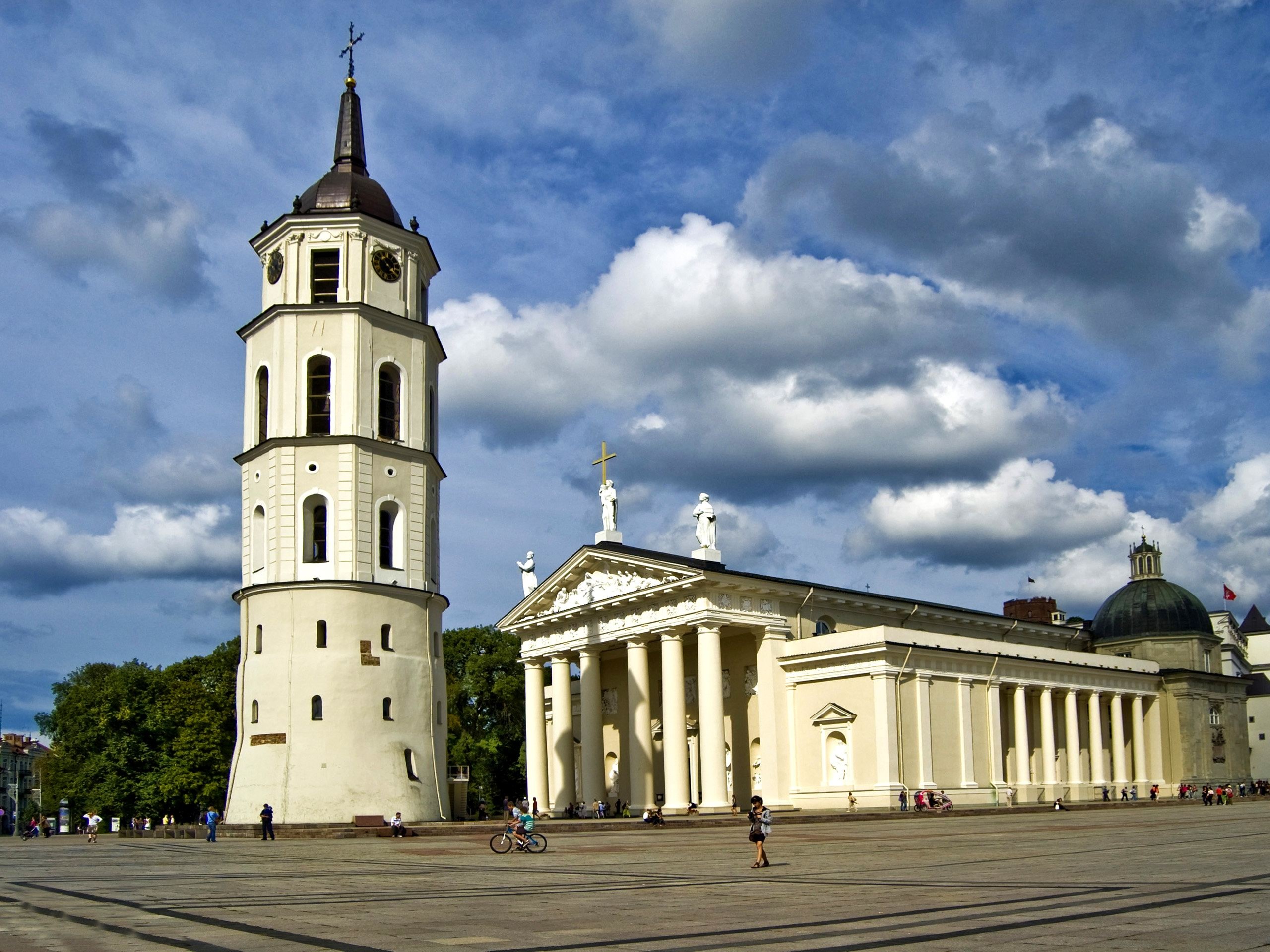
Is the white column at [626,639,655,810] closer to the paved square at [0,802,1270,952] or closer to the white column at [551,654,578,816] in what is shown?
the white column at [551,654,578,816]

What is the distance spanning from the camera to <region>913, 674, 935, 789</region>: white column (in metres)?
51.8

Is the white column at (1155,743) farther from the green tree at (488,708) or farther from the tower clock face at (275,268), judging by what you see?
the tower clock face at (275,268)

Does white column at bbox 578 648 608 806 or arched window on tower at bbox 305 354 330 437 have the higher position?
arched window on tower at bbox 305 354 330 437

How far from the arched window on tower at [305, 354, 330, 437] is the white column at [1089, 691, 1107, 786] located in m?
41.0

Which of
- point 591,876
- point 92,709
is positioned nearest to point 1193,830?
point 591,876

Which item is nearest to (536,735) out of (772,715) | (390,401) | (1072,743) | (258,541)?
(772,715)

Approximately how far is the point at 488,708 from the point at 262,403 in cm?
3511

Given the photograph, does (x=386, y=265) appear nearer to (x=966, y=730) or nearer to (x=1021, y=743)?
(x=966, y=730)

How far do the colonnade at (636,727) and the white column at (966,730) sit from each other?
10167mm

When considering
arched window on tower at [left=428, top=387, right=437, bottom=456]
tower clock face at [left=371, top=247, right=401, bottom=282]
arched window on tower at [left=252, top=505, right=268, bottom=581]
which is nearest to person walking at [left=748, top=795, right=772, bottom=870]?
arched window on tower at [left=252, top=505, right=268, bottom=581]

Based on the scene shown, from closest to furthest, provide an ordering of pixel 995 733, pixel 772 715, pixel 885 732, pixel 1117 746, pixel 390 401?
pixel 390 401 < pixel 885 732 < pixel 772 715 < pixel 995 733 < pixel 1117 746

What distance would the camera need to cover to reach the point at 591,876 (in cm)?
2033

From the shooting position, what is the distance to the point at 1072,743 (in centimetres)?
6166

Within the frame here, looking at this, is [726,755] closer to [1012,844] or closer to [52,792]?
[1012,844]
